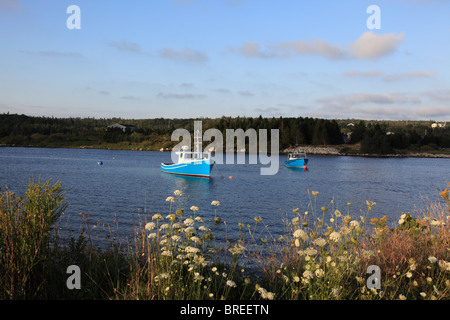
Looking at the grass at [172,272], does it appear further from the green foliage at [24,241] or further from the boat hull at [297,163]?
the boat hull at [297,163]

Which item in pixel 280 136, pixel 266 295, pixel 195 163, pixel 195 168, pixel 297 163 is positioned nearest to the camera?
pixel 266 295

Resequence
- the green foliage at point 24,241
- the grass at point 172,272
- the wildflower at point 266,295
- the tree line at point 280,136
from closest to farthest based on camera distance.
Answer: the wildflower at point 266,295
the grass at point 172,272
the green foliage at point 24,241
the tree line at point 280,136

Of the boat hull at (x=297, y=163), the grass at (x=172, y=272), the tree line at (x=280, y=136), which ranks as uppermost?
the tree line at (x=280, y=136)

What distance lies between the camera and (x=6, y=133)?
169000mm

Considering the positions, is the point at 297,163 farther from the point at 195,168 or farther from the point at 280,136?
the point at 280,136

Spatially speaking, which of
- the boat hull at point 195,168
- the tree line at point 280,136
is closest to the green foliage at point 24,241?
the boat hull at point 195,168

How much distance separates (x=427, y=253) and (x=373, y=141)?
147775 mm

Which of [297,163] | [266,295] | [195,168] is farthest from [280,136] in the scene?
[266,295]

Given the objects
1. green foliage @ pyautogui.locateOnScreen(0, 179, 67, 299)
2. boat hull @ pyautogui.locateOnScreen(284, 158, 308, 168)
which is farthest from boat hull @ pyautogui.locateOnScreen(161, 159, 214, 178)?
green foliage @ pyautogui.locateOnScreen(0, 179, 67, 299)

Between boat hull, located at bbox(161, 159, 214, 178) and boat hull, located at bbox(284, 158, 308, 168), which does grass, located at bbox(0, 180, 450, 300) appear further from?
boat hull, located at bbox(284, 158, 308, 168)

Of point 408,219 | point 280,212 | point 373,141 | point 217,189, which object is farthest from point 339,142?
point 408,219

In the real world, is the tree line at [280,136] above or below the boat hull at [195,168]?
above

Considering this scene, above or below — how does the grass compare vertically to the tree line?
below

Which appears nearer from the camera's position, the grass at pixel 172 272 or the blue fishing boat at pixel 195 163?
the grass at pixel 172 272
